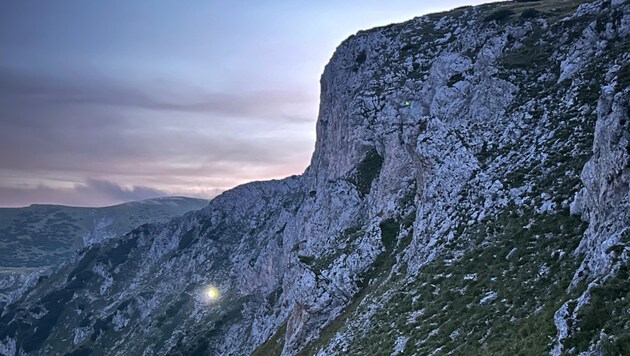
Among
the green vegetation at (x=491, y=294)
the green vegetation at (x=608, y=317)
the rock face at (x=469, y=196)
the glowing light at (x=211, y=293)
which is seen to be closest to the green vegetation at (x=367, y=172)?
the rock face at (x=469, y=196)

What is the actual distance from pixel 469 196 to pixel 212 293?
426 ft

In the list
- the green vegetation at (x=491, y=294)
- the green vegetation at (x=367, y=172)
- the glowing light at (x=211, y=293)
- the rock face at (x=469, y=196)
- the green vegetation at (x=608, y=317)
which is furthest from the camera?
the glowing light at (x=211, y=293)

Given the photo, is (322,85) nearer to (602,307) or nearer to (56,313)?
(602,307)

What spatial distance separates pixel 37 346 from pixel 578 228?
214 metres

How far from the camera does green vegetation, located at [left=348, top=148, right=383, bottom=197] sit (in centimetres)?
7788

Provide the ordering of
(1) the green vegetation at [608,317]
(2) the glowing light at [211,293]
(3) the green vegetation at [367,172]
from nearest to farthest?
(1) the green vegetation at [608,317]
(3) the green vegetation at [367,172]
(2) the glowing light at [211,293]

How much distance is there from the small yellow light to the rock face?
2445 cm

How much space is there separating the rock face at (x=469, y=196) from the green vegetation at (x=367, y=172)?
16.2 inches

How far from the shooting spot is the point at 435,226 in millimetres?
41625

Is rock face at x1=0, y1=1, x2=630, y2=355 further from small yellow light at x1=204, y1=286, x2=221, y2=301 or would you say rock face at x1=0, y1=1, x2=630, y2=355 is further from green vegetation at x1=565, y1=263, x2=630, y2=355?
small yellow light at x1=204, y1=286, x2=221, y2=301

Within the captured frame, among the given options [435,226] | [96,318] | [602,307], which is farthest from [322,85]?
[96,318]

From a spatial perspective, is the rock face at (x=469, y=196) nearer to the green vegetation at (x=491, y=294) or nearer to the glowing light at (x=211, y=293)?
the green vegetation at (x=491, y=294)

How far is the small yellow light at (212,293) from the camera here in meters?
150

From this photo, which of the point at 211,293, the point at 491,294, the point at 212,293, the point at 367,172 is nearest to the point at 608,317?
the point at 491,294
